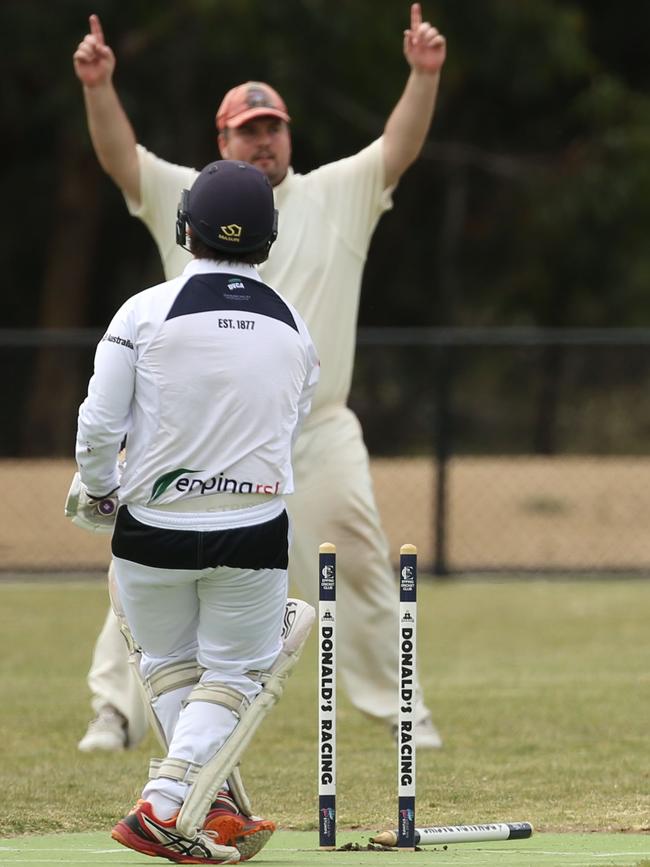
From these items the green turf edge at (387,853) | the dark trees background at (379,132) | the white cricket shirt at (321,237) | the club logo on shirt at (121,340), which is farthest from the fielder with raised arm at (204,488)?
the dark trees background at (379,132)

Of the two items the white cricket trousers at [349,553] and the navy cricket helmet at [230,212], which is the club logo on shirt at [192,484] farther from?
the white cricket trousers at [349,553]

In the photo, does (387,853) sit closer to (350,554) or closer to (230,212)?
(230,212)

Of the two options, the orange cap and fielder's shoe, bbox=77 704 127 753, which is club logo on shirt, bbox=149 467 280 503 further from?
fielder's shoe, bbox=77 704 127 753

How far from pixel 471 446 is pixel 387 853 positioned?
1354cm

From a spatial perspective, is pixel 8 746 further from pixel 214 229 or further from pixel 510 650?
pixel 510 650

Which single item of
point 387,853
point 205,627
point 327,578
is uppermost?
point 327,578

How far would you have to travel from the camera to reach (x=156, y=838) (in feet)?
16.5

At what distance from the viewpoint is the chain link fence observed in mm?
16688

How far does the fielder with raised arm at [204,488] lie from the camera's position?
511 cm

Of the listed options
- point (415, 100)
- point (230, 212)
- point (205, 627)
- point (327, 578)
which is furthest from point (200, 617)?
point (415, 100)

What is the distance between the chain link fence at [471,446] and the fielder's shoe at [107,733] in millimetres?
8429

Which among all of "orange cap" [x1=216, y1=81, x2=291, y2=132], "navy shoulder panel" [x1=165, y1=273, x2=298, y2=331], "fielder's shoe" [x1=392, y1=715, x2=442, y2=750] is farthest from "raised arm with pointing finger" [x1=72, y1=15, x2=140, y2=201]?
"fielder's shoe" [x1=392, y1=715, x2=442, y2=750]

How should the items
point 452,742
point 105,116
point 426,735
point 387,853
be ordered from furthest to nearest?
1. point 452,742
2. point 426,735
3. point 105,116
4. point 387,853

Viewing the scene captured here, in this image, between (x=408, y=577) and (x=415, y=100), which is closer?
(x=408, y=577)
